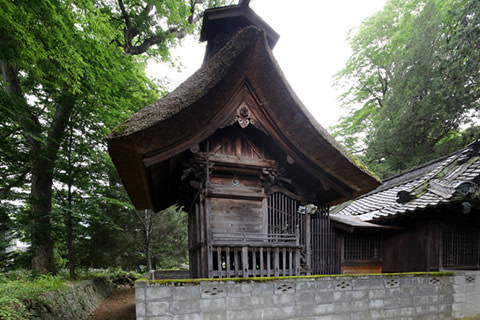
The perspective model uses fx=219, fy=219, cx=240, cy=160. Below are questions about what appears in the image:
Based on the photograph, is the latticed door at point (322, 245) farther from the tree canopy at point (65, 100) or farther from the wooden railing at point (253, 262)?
the tree canopy at point (65, 100)

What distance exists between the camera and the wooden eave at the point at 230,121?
11.1 feet

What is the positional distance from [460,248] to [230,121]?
7741 mm

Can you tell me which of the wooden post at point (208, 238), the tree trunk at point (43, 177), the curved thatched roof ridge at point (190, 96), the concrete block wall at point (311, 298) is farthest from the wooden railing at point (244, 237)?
the tree trunk at point (43, 177)

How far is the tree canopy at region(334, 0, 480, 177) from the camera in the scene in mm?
10148

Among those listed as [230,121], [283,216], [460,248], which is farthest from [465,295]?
[230,121]

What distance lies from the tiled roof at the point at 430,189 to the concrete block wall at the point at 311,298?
71.2 inches

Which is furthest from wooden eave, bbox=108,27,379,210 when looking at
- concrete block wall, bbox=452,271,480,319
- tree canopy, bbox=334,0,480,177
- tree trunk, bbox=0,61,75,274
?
tree canopy, bbox=334,0,480,177

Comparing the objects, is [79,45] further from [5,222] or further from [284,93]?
[5,222]

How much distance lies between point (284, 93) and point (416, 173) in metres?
7.80

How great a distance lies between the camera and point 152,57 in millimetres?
12031

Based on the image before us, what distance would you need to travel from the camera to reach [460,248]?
251 inches

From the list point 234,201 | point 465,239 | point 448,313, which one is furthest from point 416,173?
point 234,201

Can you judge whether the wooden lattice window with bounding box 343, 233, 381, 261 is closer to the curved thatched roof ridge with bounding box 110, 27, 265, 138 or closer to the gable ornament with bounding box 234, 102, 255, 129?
the gable ornament with bounding box 234, 102, 255, 129

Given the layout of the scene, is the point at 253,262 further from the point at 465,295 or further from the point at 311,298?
the point at 465,295
